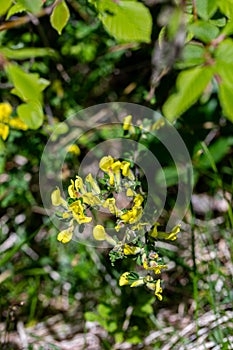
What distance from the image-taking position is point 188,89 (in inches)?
44.3

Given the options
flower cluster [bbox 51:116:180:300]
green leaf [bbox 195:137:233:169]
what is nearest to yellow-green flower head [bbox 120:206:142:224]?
flower cluster [bbox 51:116:180:300]

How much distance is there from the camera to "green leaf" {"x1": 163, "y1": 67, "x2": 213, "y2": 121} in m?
1.11

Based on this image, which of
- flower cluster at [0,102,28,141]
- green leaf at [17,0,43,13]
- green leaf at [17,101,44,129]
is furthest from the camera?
flower cluster at [0,102,28,141]

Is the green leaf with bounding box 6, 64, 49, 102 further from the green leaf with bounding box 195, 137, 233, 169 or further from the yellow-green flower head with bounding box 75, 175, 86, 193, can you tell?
the green leaf with bounding box 195, 137, 233, 169

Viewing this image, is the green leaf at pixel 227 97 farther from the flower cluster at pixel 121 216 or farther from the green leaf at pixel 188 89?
the flower cluster at pixel 121 216

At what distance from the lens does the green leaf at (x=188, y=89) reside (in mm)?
1112

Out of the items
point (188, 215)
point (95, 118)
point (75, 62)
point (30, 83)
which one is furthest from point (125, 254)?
point (75, 62)

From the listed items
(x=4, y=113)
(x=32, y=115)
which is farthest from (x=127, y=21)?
(x=4, y=113)

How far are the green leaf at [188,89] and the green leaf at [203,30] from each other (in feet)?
0.27

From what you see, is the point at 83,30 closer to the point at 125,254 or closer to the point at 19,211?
the point at 19,211

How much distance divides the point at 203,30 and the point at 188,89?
0.47ft

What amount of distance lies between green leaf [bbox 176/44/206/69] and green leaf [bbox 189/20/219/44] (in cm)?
3

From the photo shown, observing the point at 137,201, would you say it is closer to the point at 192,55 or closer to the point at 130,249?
the point at 130,249

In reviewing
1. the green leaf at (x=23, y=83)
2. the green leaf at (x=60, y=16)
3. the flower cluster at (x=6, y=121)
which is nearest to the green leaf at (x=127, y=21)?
the green leaf at (x=60, y=16)
